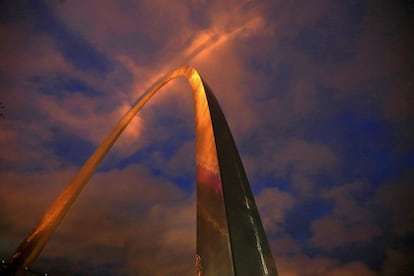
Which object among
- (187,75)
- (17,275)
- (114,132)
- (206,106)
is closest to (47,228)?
(17,275)

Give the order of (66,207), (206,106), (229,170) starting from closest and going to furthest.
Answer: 1. (229,170)
2. (206,106)
3. (66,207)

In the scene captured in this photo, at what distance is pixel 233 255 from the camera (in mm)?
3625

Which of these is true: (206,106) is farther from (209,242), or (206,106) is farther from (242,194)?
(209,242)

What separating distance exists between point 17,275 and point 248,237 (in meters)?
14.2

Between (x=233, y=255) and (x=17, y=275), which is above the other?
(x=17, y=275)

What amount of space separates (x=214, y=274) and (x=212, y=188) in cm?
150

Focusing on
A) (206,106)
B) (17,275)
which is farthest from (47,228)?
(206,106)

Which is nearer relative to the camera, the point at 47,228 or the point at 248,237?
the point at 248,237

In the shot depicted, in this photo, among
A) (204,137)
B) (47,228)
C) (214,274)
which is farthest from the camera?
(47,228)

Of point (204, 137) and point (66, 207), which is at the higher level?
point (66, 207)

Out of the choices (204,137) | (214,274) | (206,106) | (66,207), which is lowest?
(214,274)

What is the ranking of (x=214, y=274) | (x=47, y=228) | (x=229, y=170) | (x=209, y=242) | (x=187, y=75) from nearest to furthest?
(x=214, y=274) → (x=209, y=242) → (x=229, y=170) → (x=187, y=75) → (x=47, y=228)

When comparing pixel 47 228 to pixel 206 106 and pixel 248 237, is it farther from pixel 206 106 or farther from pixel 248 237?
pixel 248 237

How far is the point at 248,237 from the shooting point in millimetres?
4090
